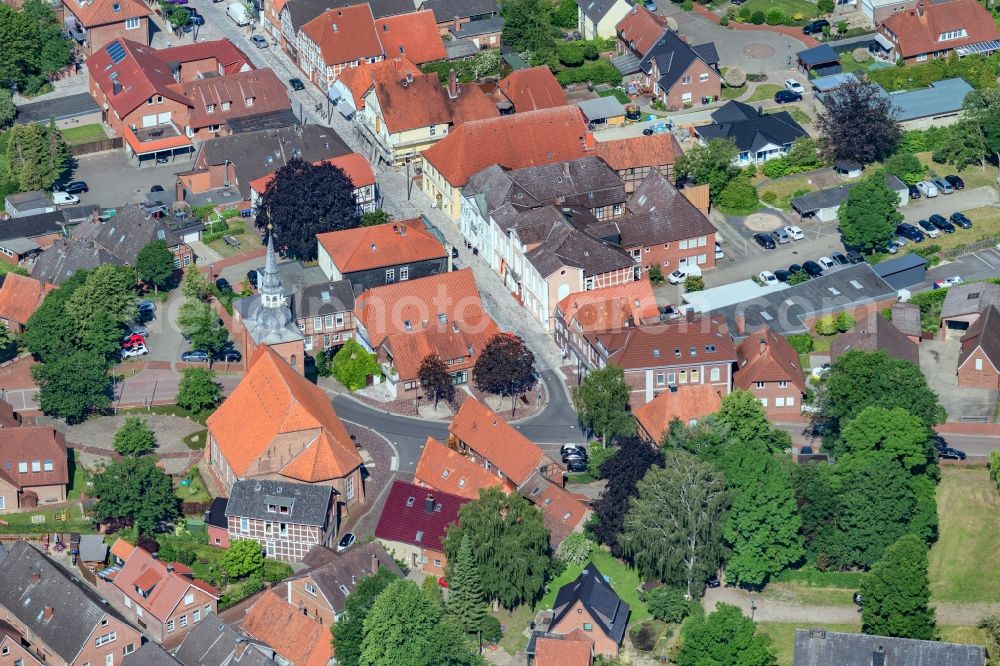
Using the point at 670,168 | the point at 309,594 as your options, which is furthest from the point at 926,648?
the point at 670,168

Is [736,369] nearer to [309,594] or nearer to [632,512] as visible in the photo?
[632,512]

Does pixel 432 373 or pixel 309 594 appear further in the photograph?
pixel 432 373

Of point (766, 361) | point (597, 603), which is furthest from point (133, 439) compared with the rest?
point (766, 361)

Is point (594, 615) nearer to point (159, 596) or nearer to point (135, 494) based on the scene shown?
point (159, 596)

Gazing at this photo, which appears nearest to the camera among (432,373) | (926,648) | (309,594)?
(926,648)

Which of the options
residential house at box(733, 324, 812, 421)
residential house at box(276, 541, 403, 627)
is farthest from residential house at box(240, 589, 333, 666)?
residential house at box(733, 324, 812, 421)

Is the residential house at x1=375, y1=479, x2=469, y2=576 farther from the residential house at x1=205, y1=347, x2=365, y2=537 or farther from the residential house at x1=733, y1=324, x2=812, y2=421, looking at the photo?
the residential house at x1=733, y1=324, x2=812, y2=421

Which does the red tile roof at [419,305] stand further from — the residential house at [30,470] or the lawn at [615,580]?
the lawn at [615,580]

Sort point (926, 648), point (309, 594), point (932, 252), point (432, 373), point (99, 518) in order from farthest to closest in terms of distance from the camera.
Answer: point (932, 252) < point (432, 373) < point (99, 518) < point (309, 594) < point (926, 648)
